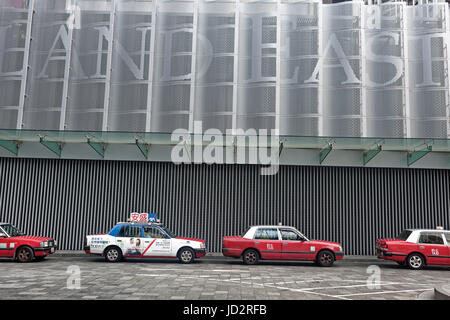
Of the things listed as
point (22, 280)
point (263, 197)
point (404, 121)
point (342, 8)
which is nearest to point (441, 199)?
point (404, 121)

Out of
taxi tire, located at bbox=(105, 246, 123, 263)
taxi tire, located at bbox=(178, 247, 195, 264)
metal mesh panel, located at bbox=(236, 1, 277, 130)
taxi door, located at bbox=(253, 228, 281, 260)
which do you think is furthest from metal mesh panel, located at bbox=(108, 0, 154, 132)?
taxi door, located at bbox=(253, 228, 281, 260)

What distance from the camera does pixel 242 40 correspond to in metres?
17.7

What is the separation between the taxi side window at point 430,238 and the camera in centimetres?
1243

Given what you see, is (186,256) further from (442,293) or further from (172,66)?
(172,66)

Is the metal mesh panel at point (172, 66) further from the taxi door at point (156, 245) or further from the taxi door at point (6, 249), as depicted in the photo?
the taxi door at point (6, 249)

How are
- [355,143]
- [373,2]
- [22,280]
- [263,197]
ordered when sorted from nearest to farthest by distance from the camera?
1. [22,280]
2. [355,143]
3. [263,197]
4. [373,2]

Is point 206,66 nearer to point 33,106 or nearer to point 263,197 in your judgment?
point 263,197

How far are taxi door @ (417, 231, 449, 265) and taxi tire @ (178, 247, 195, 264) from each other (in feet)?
24.6

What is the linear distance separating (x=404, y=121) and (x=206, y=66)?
360 inches

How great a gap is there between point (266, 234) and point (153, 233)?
3.82 m

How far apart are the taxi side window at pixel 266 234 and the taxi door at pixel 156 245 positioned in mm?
2971

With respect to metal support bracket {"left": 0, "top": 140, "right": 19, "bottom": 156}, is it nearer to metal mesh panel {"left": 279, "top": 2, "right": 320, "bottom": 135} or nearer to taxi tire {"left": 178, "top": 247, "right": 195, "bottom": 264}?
taxi tire {"left": 178, "top": 247, "right": 195, "bottom": 264}

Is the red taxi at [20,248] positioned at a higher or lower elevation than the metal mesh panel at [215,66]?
lower

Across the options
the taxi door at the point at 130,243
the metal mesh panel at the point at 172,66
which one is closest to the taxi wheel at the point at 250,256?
the taxi door at the point at 130,243
